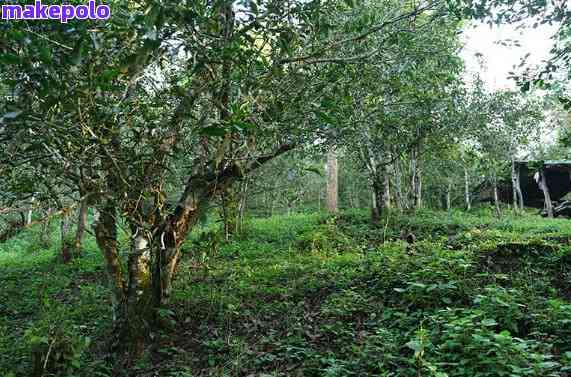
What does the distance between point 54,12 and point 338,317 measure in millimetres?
4286

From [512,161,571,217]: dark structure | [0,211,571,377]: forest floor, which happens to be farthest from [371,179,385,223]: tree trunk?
[512,161,571,217]: dark structure

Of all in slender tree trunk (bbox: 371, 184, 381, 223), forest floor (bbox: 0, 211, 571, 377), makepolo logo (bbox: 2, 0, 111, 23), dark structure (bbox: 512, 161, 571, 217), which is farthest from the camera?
dark structure (bbox: 512, 161, 571, 217)

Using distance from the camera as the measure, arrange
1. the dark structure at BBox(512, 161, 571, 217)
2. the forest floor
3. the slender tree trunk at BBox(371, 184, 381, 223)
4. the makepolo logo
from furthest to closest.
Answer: the dark structure at BBox(512, 161, 571, 217) → the slender tree trunk at BBox(371, 184, 381, 223) → the forest floor → the makepolo logo

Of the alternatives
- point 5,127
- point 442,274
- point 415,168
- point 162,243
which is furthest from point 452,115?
point 5,127

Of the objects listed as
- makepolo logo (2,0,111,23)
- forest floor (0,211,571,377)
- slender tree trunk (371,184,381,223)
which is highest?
makepolo logo (2,0,111,23)

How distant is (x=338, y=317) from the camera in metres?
5.62

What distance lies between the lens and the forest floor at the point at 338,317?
13.6ft

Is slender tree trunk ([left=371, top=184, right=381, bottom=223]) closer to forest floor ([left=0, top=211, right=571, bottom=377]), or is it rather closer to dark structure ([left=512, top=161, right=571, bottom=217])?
forest floor ([left=0, top=211, right=571, bottom=377])

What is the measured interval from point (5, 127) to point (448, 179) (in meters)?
23.2

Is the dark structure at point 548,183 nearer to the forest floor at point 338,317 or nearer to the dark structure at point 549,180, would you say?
the dark structure at point 549,180

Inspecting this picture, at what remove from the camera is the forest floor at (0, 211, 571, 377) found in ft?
13.6

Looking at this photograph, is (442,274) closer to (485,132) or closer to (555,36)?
(555,36)

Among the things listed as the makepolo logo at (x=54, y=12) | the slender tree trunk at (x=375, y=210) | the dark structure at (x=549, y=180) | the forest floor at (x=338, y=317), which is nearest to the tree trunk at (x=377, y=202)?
the slender tree trunk at (x=375, y=210)

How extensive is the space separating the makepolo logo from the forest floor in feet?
9.23
